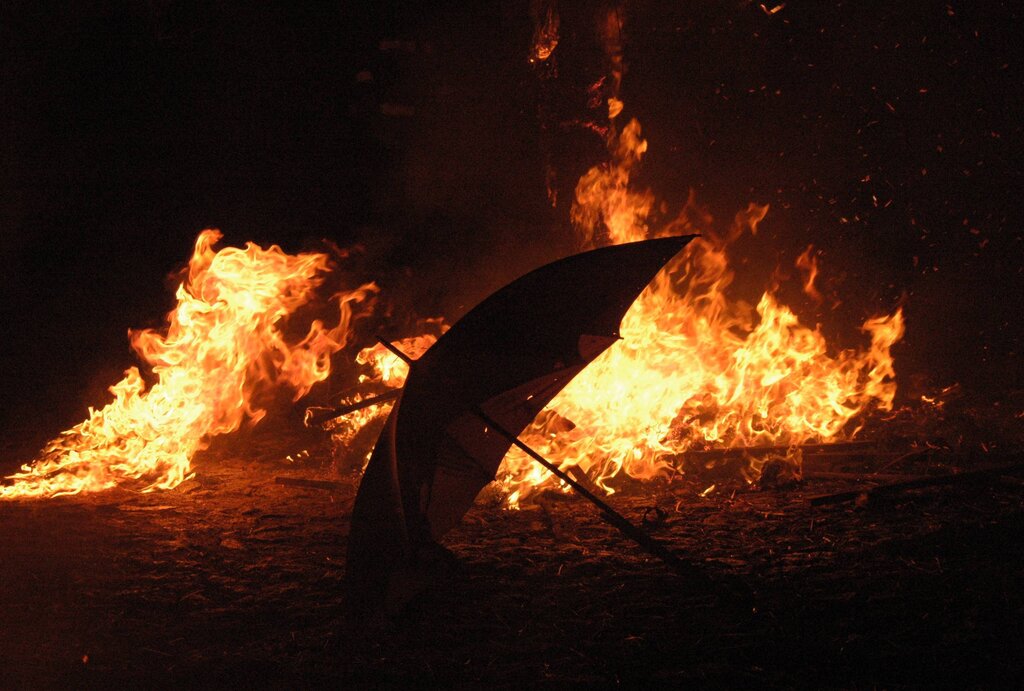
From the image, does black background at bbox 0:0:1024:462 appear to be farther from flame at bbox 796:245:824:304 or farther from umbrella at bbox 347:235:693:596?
umbrella at bbox 347:235:693:596

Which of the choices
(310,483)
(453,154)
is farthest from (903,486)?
(453,154)

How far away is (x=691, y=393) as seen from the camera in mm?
7590

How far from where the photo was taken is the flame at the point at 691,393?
7.01 metres

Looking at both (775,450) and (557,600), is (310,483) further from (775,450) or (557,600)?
(775,450)

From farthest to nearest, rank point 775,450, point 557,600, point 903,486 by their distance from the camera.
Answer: point 775,450, point 903,486, point 557,600

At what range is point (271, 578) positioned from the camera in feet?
16.3

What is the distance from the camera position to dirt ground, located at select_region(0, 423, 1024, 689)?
3602mm

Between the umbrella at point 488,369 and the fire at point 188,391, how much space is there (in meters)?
4.72

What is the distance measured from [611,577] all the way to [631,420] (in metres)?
2.74

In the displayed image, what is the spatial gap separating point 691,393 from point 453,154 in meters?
6.61

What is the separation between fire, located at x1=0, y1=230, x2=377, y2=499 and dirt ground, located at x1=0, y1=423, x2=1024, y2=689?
111 centimetres

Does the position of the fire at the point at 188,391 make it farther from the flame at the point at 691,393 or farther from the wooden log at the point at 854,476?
the wooden log at the point at 854,476

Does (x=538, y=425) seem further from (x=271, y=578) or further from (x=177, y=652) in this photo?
(x=177, y=652)

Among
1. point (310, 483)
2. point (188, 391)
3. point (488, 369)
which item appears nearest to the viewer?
point (488, 369)
